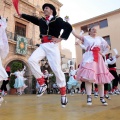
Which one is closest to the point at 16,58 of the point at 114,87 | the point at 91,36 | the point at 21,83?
the point at 21,83

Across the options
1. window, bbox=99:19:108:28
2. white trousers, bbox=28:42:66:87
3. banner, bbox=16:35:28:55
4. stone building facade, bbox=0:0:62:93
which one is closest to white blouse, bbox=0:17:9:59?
white trousers, bbox=28:42:66:87

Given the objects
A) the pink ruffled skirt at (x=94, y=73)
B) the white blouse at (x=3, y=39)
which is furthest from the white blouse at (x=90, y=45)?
the white blouse at (x=3, y=39)

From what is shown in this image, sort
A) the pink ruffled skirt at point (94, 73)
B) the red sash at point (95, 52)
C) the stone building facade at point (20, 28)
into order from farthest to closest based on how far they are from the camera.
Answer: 1. the stone building facade at point (20, 28)
2. the red sash at point (95, 52)
3. the pink ruffled skirt at point (94, 73)

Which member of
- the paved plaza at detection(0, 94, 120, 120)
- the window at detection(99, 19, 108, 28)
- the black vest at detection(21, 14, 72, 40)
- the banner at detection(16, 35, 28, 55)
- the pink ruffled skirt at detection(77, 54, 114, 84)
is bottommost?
the paved plaza at detection(0, 94, 120, 120)

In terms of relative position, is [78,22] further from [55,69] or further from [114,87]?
[55,69]

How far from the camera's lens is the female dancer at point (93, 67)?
3.61 metres

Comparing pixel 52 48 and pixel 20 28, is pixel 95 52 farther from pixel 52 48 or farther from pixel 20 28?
pixel 20 28

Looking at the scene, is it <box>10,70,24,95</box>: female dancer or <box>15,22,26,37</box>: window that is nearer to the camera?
<box>10,70,24,95</box>: female dancer

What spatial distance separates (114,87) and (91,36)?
15.5 ft

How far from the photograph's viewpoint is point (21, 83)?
12.0 meters

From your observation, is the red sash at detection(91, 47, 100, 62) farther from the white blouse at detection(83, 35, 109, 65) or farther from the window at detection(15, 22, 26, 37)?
the window at detection(15, 22, 26, 37)

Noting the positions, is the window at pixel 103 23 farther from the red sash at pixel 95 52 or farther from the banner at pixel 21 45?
the red sash at pixel 95 52

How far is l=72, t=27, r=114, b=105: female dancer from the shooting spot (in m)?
3.61

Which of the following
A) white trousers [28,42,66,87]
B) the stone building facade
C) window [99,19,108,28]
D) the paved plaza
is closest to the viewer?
the paved plaza
